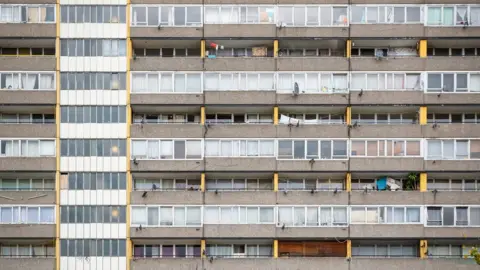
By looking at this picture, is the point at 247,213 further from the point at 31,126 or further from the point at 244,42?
the point at 31,126

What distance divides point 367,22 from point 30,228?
82.4ft

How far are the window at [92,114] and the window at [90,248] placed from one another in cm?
757

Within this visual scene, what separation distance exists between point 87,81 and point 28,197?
821 centimetres

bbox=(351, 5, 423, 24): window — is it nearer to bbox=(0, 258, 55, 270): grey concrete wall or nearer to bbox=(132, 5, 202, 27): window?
bbox=(132, 5, 202, 27): window

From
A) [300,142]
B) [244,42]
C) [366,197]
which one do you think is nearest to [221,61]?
[244,42]

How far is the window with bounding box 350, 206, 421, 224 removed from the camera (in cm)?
4672

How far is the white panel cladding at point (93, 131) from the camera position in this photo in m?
46.9

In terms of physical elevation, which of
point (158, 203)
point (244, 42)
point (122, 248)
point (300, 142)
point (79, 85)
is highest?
point (244, 42)

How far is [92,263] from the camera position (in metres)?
46.5

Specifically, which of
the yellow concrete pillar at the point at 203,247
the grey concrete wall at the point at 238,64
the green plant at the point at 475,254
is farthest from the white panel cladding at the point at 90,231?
the green plant at the point at 475,254

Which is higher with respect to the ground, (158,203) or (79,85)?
(79,85)

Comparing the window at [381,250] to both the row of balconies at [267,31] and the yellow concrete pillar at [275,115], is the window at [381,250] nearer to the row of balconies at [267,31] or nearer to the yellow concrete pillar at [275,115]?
the yellow concrete pillar at [275,115]

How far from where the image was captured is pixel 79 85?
47.2m

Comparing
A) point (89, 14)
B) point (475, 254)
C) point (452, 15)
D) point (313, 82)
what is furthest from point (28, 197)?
point (452, 15)
